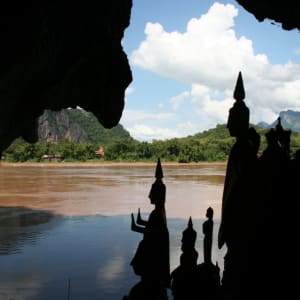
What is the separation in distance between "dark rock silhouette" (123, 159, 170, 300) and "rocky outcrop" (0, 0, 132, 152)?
4.40 metres

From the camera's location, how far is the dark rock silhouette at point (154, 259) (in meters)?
5.00

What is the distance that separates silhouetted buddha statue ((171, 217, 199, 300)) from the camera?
5.08 metres

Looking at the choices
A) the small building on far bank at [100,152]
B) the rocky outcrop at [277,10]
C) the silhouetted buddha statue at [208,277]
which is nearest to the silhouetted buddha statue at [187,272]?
the silhouetted buddha statue at [208,277]

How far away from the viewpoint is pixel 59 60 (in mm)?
11195

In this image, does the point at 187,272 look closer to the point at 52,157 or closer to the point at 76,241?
the point at 76,241

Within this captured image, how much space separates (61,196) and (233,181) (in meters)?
27.6

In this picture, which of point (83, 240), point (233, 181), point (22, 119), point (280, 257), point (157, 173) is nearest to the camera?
point (280, 257)

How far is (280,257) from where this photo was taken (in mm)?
4410

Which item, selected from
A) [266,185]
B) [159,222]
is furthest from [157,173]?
[266,185]

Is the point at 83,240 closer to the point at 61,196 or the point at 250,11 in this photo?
the point at 250,11

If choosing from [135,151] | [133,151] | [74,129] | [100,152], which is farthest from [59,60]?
[74,129]

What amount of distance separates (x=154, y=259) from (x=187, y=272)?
1.40 ft

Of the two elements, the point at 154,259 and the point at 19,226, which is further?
the point at 19,226

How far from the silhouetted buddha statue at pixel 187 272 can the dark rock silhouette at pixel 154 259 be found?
18 cm
